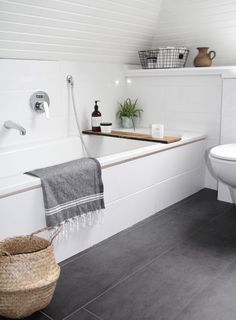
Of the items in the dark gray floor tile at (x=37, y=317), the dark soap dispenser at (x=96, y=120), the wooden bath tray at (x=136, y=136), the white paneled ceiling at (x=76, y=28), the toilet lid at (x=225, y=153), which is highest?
the white paneled ceiling at (x=76, y=28)

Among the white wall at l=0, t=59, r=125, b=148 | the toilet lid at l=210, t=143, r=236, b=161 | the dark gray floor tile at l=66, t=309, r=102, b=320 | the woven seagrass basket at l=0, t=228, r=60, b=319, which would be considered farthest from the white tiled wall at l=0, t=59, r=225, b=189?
the dark gray floor tile at l=66, t=309, r=102, b=320

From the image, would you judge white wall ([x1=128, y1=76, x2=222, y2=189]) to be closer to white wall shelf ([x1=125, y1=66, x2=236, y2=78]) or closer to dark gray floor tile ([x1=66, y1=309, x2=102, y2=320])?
white wall shelf ([x1=125, y1=66, x2=236, y2=78])

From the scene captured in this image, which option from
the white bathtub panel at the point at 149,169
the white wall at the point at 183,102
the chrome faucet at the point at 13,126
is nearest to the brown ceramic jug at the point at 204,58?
the white wall at the point at 183,102

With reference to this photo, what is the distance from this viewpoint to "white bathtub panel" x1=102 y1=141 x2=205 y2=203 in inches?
91.0

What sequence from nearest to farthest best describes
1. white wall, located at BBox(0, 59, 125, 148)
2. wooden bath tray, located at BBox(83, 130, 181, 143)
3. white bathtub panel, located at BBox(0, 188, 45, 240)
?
white bathtub panel, located at BBox(0, 188, 45, 240) < white wall, located at BBox(0, 59, 125, 148) < wooden bath tray, located at BBox(83, 130, 181, 143)

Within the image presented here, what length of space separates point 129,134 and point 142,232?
99 cm

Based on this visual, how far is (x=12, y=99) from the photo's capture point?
2643mm

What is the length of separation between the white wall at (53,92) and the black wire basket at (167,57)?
0.33 m

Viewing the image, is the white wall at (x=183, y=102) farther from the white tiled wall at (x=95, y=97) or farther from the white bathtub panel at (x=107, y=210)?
the white bathtub panel at (x=107, y=210)

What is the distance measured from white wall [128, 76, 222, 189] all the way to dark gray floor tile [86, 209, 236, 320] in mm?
1101

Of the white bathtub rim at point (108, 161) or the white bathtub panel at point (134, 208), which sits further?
the white bathtub panel at point (134, 208)

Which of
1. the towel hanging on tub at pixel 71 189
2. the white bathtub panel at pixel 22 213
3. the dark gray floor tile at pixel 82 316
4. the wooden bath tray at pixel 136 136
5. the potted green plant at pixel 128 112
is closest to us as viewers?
the dark gray floor tile at pixel 82 316

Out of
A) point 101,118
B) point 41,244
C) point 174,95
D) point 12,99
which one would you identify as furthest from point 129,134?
point 41,244

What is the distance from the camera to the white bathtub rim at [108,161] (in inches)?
67.9
